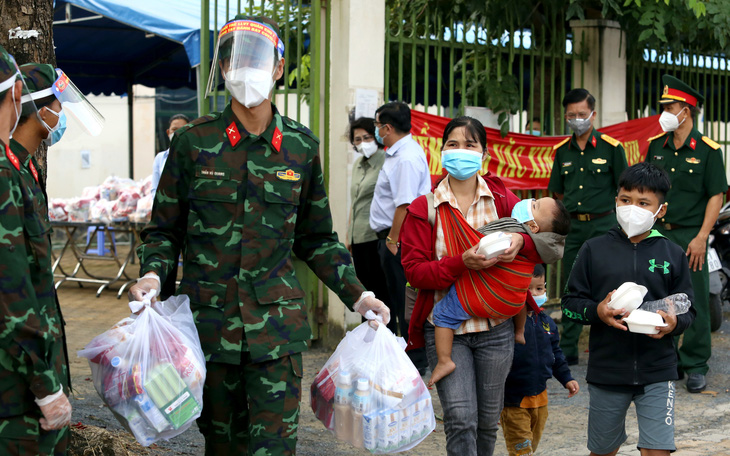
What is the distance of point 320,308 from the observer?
709cm

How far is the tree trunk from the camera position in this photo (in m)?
3.80

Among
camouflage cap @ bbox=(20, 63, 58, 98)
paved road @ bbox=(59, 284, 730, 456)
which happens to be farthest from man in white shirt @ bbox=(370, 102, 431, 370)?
camouflage cap @ bbox=(20, 63, 58, 98)

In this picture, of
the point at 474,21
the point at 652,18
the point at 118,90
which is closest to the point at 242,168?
the point at 474,21

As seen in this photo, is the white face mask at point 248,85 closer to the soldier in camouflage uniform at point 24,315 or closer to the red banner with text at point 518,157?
the soldier in camouflage uniform at point 24,315

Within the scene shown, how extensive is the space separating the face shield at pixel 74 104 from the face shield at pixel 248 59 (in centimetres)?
52

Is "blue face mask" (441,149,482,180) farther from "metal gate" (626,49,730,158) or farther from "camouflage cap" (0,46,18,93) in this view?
"metal gate" (626,49,730,158)

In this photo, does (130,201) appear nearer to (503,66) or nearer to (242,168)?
(503,66)

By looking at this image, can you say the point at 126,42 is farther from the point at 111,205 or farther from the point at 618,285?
the point at 618,285

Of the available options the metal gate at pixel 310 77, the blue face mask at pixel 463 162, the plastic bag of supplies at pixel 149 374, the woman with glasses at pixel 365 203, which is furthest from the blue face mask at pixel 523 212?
the metal gate at pixel 310 77

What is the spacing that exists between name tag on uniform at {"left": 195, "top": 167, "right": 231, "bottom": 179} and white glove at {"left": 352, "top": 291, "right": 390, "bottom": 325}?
0.68 meters

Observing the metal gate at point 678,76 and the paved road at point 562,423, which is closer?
the paved road at point 562,423

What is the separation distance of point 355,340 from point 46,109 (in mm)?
1376

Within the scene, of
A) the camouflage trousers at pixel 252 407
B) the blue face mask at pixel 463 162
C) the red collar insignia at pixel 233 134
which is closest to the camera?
the camouflage trousers at pixel 252 407

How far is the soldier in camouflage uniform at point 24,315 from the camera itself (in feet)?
7.99
